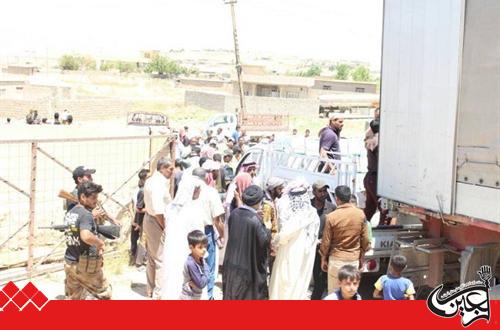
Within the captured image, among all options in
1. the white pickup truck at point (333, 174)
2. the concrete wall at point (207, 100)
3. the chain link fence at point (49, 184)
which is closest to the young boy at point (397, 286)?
the white pickup truck at point (333, 174)

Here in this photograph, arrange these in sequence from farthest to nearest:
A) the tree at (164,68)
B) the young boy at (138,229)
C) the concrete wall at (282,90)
Result: the tree at (164,68), the concrete wall at (282,90), the young boy at (138,229)

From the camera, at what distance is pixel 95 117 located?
40031 mm

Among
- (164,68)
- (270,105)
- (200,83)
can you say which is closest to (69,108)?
(270,105)

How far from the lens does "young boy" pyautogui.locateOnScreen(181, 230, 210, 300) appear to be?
523 centimetres

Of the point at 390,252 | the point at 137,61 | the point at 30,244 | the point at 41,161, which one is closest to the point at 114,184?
the point at 41,161

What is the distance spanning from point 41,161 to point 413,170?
41.5ft

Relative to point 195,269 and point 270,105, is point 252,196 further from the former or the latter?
point 270,105

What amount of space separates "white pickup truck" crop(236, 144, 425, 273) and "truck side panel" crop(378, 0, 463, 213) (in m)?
0.51

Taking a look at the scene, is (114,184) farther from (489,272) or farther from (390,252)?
(489,272)

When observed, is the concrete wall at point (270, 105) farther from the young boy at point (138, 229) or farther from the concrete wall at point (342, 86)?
the young boy at point (138, 229)

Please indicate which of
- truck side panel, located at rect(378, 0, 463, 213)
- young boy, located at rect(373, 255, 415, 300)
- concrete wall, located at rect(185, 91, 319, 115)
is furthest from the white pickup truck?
concrete wall, located at rect(185, 91, 319, 115)

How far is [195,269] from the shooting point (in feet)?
17.4

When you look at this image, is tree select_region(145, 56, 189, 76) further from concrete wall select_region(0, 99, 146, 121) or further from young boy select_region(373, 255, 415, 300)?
young boy select_region(373, 255, 415, 300)

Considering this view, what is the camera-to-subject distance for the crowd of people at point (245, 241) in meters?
5.46
